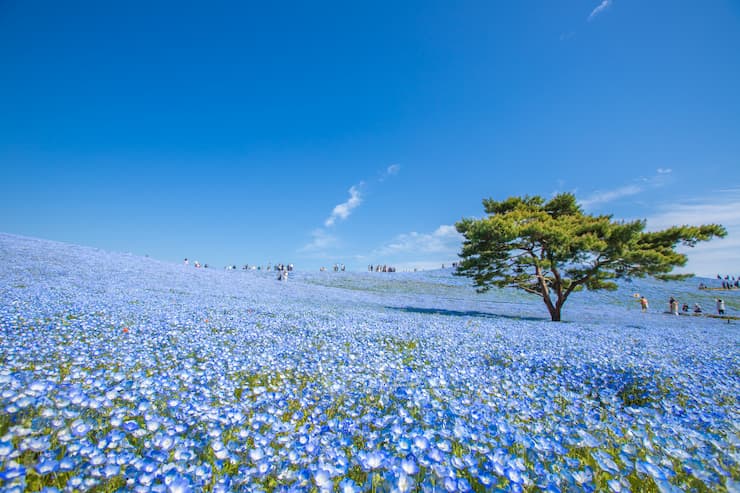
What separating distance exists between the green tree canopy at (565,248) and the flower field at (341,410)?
9018mm

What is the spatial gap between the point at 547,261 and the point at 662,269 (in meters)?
5.96

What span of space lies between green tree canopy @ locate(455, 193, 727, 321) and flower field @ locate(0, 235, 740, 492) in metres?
9.02

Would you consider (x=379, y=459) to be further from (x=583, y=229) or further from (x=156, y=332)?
(x=583, y=229)

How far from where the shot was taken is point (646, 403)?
205 inches

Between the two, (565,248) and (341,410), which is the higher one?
(565,248)

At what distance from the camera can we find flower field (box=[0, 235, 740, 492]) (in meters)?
2.47

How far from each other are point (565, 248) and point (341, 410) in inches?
683

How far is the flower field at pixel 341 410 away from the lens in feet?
8.12

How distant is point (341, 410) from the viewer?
155 inches

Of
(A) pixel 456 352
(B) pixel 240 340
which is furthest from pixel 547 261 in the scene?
(B) pixel 240 340

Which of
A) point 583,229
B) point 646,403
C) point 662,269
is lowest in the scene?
point 646,403

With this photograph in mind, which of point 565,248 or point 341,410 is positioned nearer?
point 341,410

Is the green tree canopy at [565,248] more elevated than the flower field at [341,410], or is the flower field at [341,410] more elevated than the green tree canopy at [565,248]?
the green tree canopy at [565,248]

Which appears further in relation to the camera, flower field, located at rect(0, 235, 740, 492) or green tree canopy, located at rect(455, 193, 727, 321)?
green tree canopy, located at rect(455, 193, 727, 321)
